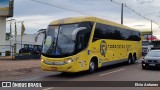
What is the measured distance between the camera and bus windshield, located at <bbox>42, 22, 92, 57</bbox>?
16375 millimetres

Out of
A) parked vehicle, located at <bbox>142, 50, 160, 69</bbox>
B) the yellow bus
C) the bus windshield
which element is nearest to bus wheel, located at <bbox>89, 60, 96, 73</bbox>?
the yellow bus

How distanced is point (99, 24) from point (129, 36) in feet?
25.3

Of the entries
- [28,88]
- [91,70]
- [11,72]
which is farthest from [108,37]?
[28,88]

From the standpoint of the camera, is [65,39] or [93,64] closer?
[65,39]

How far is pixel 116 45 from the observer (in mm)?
22891

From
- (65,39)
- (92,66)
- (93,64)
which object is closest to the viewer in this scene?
(65,39)

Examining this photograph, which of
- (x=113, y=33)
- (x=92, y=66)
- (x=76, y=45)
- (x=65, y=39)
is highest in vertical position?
(x=113, y=33)

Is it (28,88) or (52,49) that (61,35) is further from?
(28,88)

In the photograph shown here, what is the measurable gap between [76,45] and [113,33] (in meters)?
6.42

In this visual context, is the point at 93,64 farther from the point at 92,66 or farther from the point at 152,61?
the point at 152,61

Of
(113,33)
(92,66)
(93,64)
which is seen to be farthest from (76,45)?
(113,33)

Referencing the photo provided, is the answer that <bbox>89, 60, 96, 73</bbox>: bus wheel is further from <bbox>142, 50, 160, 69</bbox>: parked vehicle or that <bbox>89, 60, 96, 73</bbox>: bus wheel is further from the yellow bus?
<bbox>142, 50, 160, 69</bbox>: parked vehicle

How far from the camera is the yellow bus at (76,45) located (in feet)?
53.4

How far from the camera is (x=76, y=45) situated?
54.2 ft
